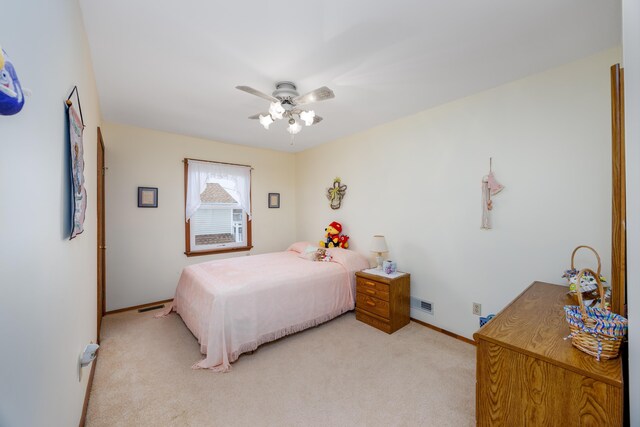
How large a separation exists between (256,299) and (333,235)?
185 centimetres

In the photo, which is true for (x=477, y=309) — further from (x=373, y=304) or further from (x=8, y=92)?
(x=8, y=92)

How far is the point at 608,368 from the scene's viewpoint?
3.49ft

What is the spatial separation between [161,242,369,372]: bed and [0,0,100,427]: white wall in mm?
1044

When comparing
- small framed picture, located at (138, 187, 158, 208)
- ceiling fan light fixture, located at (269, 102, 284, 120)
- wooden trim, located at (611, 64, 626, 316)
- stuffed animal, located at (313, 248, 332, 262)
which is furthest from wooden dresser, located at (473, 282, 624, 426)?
small framed picture, located at (138, 187, 158, 208)

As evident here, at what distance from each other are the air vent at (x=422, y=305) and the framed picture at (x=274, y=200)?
2.90 meters

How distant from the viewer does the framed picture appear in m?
4.93

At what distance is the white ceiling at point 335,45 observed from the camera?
5.10ft

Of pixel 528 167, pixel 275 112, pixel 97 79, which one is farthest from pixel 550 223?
pixel 97 79

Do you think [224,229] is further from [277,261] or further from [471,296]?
[471,296]

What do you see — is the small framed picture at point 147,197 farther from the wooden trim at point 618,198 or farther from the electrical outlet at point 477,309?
the wooden trim at point 618,198

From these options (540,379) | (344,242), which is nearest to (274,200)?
(344,242)

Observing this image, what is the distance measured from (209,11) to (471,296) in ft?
10.6

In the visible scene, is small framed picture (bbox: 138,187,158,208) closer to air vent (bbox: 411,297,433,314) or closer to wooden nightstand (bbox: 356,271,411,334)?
wooden nightstand (bbox: 356,271,411,334)

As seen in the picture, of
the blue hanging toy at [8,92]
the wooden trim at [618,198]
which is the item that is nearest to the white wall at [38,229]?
the blue hanging toy at [8,92]
